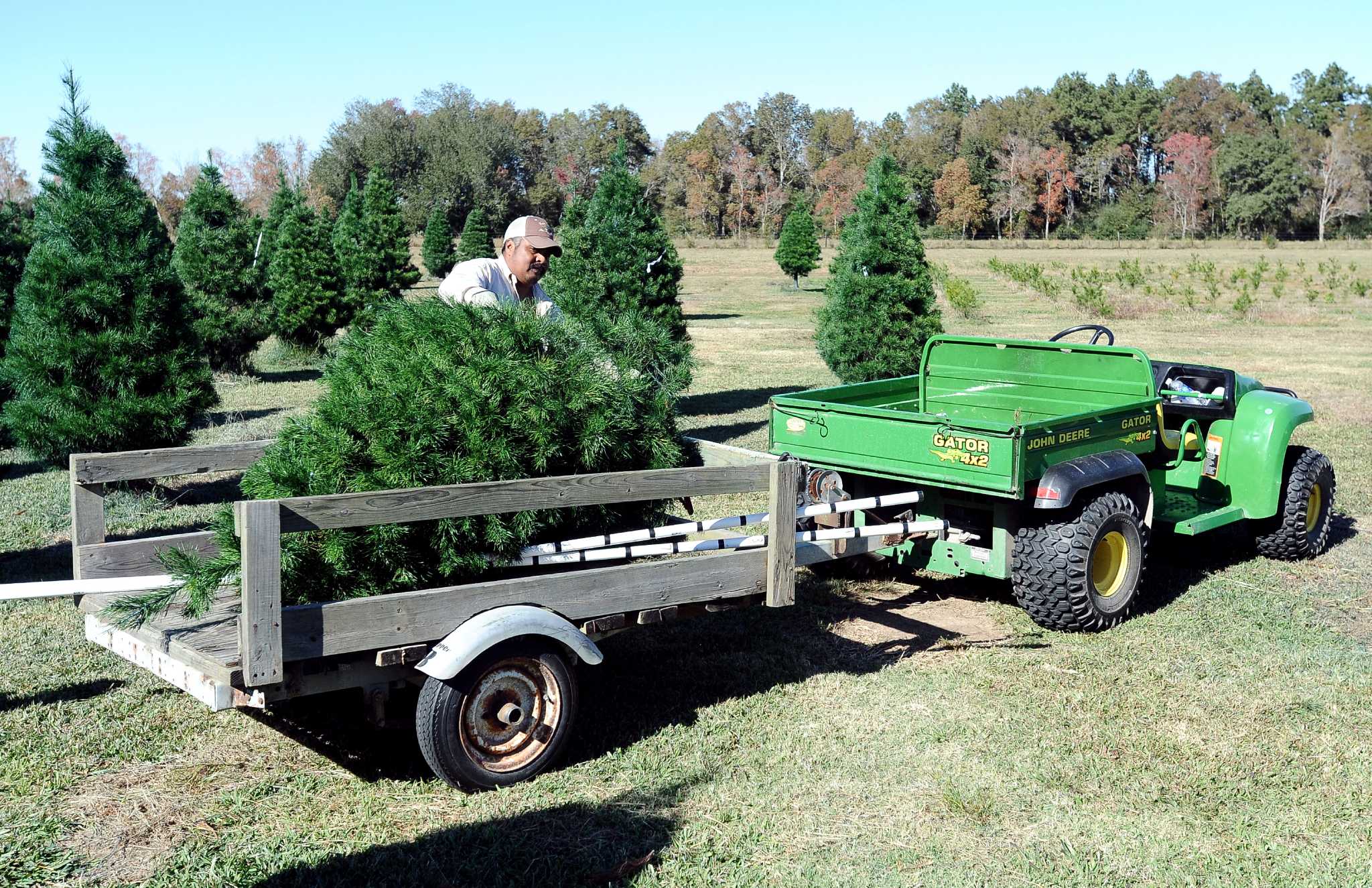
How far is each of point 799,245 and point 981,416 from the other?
3533 centimetres

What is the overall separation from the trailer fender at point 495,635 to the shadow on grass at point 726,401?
36.2ft

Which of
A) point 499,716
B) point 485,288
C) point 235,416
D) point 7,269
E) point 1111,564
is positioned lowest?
point 235,416

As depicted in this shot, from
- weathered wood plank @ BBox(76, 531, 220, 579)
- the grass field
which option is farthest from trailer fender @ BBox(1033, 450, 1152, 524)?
weathered wood plank @ BBox(76, 531, 220, 579)

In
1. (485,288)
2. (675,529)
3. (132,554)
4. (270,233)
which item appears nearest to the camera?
(675,529)

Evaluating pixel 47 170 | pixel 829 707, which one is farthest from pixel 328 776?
pixel 47 170

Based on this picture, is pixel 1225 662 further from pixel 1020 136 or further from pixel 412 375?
pixel 1020 136

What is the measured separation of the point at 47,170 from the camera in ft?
31.7

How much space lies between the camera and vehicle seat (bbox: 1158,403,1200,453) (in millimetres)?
7050

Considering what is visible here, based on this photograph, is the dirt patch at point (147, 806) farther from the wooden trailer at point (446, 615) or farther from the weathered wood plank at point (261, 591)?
the weathered wood plank at point (261, 591)

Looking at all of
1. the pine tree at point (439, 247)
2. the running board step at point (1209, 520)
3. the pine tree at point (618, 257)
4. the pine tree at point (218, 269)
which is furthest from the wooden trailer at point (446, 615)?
the pine tree at point (439, 247)

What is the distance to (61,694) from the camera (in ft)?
17.5

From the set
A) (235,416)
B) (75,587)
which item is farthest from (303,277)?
(75,587)

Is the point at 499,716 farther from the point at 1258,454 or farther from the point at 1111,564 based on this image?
the point at 1258,454

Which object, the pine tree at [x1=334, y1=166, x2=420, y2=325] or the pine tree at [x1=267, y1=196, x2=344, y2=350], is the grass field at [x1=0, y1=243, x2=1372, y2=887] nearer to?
the pine tree at [x1=267, y1=196, x2=344, y2=350]
